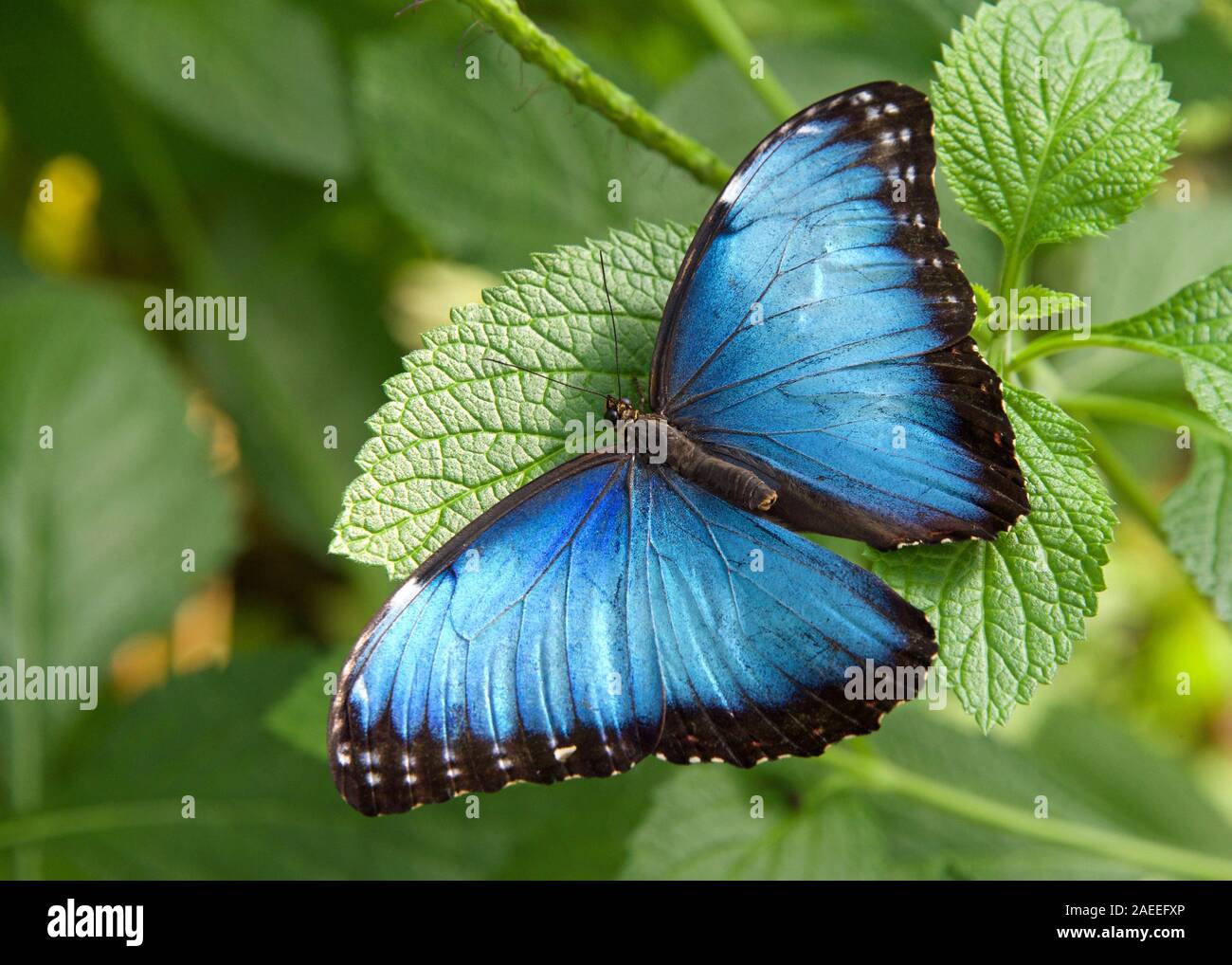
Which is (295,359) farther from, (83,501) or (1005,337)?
(1005,337)

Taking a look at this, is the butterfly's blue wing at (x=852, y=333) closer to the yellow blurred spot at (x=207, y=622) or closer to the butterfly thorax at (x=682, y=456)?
the butterfly thorax at (x=682, y=456)

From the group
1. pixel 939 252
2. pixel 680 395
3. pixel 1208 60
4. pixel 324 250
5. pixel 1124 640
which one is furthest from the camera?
pixel 1124 640

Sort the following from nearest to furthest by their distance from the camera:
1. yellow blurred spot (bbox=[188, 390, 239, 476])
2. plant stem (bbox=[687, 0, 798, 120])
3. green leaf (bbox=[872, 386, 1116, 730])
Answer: green leaf (bbox=[872, 386, 1116, 730]), plant stem (bbox=[687, 0, 798, 120]), yellow blurred spot (bbox=[188, 390, 239, 476])

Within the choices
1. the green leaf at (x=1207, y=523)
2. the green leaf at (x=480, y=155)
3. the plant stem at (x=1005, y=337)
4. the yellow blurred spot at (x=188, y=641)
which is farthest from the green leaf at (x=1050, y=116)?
the yellow blurred spot at (x=188, y=641)

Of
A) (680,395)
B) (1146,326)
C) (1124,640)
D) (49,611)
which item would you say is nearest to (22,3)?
(49,611)

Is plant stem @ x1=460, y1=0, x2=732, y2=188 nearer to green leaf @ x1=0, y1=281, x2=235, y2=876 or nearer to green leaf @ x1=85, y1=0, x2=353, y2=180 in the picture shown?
green leaf @ x1=85, y1=0, x2=353, y2=180

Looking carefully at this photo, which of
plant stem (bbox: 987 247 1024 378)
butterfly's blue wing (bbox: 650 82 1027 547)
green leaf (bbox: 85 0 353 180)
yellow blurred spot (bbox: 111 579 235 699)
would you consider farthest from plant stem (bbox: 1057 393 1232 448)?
yellow blurred spot (bbox: 111 579 235 699)
